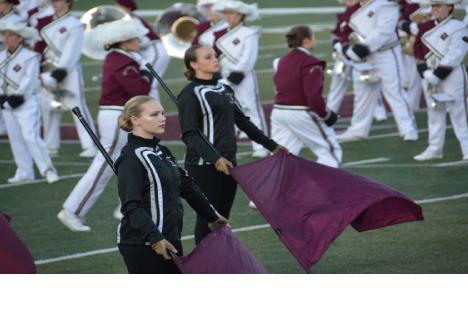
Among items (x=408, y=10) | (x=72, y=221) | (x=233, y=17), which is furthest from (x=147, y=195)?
(x=408, y=10)

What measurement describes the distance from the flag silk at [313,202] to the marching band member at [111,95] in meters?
2.71

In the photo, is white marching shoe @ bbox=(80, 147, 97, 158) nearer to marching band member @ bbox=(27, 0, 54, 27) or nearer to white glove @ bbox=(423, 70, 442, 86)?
marching band member @ bbox=(27, 0, 54, 27)

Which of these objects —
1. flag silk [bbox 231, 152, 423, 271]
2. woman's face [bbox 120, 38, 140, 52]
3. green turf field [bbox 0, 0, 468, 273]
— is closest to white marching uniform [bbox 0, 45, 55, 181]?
green turf field [bbox 0, 0, 468, 273]

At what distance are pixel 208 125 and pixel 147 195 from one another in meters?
1.95

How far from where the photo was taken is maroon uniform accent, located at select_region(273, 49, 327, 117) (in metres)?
11.3

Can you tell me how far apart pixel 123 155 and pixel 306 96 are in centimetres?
432

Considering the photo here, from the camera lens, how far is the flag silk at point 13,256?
6.75 meters

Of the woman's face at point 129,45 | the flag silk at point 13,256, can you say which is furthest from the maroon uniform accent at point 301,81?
the flag silk at point 13,256

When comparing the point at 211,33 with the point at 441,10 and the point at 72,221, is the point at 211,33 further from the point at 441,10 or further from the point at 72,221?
the point at 72,221

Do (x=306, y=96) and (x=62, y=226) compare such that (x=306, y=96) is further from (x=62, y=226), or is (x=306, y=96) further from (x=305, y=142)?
(x=62, y=226)

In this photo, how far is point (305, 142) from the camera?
11.7 m

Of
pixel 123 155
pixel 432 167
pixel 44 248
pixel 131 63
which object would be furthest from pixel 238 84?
pixel 123 155

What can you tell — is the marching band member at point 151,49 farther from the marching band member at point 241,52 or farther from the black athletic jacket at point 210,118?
the black athletic jacket at point 210,118

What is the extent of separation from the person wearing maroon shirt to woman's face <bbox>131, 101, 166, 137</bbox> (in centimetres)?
406
